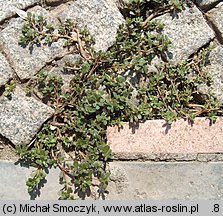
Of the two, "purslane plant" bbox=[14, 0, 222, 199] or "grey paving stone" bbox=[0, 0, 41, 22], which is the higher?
"grey paving stone" bbox=[0, 0, 41, 22]

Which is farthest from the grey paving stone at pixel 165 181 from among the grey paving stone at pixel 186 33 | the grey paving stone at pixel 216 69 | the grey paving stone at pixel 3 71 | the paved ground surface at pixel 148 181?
the grey paving stone at pixel 3 71

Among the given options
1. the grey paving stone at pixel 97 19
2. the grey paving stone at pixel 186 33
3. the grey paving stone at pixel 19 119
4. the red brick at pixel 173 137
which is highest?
the grey paving stone at pixel 97 19

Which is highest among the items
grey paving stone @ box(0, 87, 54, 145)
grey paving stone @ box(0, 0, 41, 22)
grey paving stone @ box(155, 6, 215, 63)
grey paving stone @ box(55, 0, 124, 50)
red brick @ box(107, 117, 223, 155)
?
grey paving stone @ box(0, 0, 41, 22)

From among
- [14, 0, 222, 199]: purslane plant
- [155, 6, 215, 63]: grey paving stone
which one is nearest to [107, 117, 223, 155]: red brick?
[14, 0, 222, 199]: purslane plant

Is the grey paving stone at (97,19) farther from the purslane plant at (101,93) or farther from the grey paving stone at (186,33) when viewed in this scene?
the grey paving stone at (186,33)

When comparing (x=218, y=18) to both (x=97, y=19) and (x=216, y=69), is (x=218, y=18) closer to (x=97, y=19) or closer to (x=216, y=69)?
(x=216, y=69)

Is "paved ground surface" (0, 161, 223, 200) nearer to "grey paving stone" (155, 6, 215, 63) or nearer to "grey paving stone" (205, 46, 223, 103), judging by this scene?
"grey paving stone" (205, 46, 223, 103)
